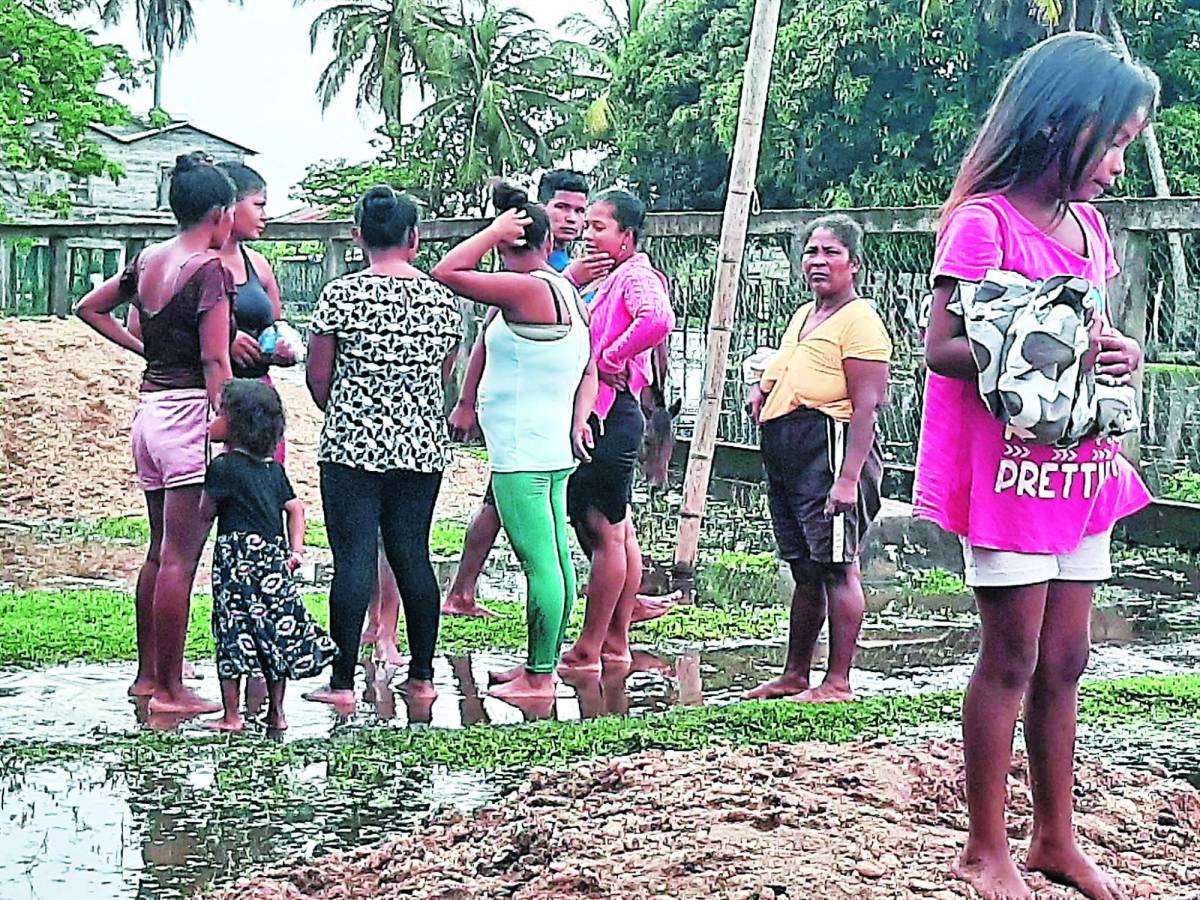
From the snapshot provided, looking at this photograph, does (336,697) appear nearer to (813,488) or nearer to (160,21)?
(813,488)

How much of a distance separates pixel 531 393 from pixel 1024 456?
3488mm

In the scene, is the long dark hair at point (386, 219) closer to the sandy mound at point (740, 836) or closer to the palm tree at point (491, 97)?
the sandy mound at point (740, 836)

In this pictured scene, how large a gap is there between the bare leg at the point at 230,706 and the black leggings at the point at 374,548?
20.6 inches

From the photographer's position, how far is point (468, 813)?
17.9 feet

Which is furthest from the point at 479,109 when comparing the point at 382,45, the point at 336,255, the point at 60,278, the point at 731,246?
the point at 731,246

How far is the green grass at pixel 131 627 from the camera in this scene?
8.10 m

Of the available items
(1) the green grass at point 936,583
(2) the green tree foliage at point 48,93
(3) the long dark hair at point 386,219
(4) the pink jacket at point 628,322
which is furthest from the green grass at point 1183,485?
(2) the green tree foliage at point 48,93

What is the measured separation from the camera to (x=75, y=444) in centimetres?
1483

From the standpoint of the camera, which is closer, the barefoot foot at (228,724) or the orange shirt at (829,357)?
the barefoot foot at (228,724)

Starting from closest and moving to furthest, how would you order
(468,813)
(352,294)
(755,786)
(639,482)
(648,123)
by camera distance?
1. (755,786)
2. (468,813)
3. (352,294)
4. (639,482)
5. (648,123)

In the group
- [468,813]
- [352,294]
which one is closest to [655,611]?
[352,294]

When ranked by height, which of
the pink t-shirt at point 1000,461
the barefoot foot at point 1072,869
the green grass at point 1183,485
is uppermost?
the pink t-shirt at point 1000,461

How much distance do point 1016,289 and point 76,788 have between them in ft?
11.7

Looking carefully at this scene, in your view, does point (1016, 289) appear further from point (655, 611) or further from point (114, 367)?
point (114, 367)
